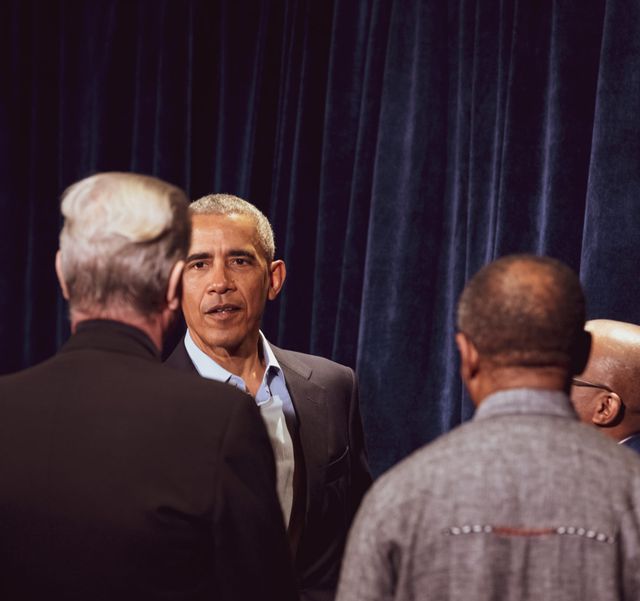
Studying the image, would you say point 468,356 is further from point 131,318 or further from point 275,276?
point 275,276

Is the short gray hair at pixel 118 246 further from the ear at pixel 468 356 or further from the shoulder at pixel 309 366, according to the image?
the shoulder at pixel 309 366

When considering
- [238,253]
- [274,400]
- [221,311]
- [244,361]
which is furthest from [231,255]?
[274,400]

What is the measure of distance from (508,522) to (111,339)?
54 centimetres

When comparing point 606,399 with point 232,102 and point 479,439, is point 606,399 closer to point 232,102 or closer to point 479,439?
point 479,439

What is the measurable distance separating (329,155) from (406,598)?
2.17m

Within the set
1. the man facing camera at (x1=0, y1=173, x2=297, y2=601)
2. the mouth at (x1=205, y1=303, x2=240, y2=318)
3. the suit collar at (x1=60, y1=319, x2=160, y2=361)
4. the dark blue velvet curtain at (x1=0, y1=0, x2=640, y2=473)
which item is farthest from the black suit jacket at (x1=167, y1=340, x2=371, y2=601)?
the suit collar at (x1=60, y1=319, x2=160, y2=361)

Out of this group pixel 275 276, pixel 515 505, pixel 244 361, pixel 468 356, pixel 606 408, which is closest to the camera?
pixel 515 505

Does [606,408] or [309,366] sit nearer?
[606,408]

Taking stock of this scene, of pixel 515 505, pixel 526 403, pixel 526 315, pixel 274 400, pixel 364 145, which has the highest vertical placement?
pixel 364 145

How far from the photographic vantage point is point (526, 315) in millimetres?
1171

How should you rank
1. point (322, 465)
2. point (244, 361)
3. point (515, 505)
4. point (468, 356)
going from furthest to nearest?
point (244, 361) → point (322, 465) → point (468, 356) → point (515, 505)

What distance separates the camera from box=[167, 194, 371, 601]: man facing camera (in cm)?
210

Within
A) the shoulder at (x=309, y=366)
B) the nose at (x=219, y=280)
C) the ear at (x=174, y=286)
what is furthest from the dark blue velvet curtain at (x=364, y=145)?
the ear at (x=174, y=286)

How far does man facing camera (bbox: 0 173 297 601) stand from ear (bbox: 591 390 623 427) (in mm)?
749
